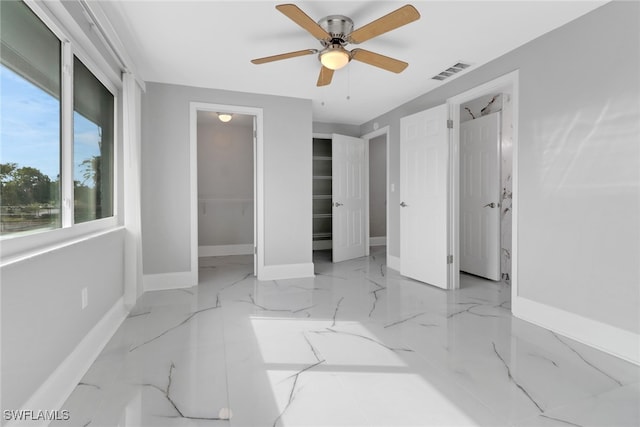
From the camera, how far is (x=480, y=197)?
171 inches

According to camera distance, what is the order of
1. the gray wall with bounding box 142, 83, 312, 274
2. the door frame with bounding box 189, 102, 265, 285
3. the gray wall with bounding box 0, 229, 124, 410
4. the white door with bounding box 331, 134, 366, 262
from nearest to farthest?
1. the gray wall with bounding box 0, 229, 124, 410
2. the gray wall with bounding box 142, 83, 312, 274
3. the door frame with bounding box 189, 102, 265, 285
4. the white door with bounding box 331, 134, 366, 262

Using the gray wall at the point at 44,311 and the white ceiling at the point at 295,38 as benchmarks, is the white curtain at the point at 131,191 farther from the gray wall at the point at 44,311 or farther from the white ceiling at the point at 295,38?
the gray wall at the point at 44,311

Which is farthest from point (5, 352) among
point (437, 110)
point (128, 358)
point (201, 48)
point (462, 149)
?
point (462, 149)

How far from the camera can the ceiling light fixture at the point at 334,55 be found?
8.11 ft

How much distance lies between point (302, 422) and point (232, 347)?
3.02 feet

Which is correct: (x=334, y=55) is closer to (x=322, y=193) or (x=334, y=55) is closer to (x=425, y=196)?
(x=425, y=196)

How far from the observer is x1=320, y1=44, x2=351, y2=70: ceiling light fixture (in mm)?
2471

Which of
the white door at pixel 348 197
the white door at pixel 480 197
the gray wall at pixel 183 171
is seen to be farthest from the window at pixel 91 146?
the white door at pixel 480 197

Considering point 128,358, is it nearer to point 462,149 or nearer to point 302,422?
point 302,422

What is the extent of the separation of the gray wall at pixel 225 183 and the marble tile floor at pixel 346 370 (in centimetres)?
295

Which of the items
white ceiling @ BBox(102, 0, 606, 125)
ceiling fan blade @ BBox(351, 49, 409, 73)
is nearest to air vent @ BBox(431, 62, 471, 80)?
white ceiling @ BBox(102, 0, 606, 125)

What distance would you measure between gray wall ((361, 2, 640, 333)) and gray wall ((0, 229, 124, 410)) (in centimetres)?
335

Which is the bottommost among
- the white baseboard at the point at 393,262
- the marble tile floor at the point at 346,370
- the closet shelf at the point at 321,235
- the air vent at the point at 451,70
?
the marble tile floor at the point at 346,370

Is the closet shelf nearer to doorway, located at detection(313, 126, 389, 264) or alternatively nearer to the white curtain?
doorway, located at detection(313, 126, 389, 264)
